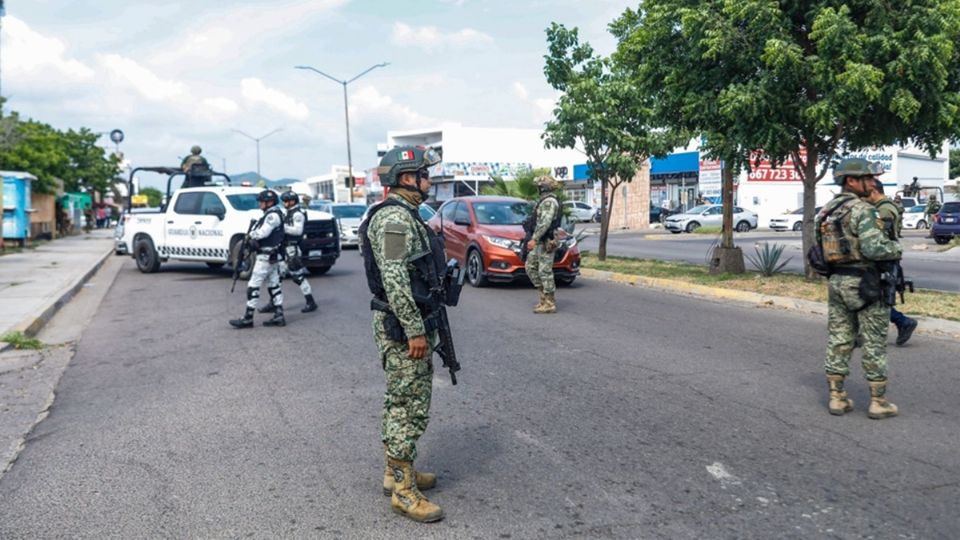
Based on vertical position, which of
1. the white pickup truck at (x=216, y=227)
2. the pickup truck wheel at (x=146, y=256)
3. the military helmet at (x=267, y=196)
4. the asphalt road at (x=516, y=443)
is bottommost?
the asphalt road at (x=516, y=443)

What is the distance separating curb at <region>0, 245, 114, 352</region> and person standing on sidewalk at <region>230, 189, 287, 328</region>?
254 centimetres

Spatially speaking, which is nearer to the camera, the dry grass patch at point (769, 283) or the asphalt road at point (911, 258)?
the dry grass patch at point (769, 283)

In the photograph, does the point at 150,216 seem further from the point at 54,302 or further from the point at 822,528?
the point at 822,528

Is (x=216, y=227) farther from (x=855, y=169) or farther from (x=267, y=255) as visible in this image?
(x=855, y=169)

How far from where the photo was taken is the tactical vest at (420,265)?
4.26 m

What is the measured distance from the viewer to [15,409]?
6.82m

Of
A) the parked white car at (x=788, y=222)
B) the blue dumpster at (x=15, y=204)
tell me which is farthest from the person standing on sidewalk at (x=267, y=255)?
the parked white car at (x=788, y=222)

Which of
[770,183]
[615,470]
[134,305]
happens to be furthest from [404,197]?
[770,183]

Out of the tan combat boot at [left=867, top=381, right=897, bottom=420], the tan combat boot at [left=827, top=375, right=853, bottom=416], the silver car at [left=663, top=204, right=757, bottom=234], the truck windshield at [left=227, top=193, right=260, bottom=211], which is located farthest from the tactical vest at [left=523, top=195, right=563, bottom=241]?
the silver car at [left=663, top=204, right=757, bottom=234]

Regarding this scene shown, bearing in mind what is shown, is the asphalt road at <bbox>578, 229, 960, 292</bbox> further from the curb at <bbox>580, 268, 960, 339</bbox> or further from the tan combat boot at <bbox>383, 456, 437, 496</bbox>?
the tan combat boot at <bbox>383, 456, 437, 496</bbox>

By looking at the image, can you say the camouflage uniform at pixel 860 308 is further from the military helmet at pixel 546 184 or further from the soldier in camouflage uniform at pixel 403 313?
the military helmet at pixel 546 184

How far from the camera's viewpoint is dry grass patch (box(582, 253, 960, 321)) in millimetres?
10430

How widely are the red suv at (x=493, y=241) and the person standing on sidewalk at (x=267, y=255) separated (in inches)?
149

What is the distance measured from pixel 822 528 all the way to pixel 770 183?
150 feet
